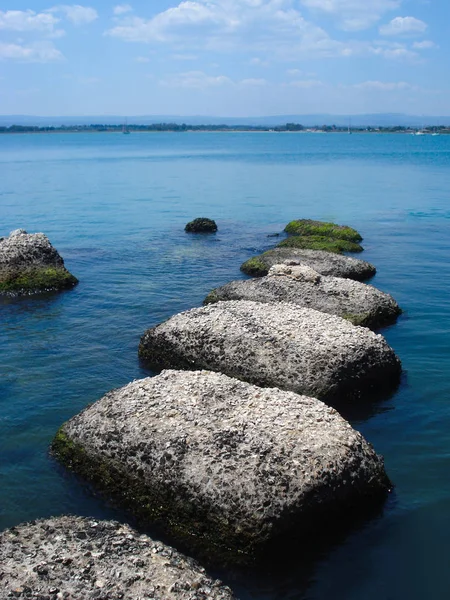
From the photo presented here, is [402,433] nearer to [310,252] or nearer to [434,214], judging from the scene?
[310,252]

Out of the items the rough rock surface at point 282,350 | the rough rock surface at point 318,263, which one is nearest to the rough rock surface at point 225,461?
the rough rock surface at point 282,350

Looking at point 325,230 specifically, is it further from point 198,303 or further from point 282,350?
point 282,350

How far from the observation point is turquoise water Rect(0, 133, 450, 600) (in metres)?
12.2

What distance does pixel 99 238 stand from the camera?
150 ft

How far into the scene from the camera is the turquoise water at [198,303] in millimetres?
12227

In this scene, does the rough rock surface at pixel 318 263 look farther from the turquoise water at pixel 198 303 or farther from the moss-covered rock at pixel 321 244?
the moss-covered rock at pixel 321 244

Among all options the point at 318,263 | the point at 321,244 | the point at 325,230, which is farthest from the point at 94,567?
the point at 325,230

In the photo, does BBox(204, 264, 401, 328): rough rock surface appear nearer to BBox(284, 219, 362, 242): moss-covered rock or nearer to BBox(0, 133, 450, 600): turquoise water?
BBox(0, 133, 450, 600): turquoise water

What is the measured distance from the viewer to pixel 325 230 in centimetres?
4238

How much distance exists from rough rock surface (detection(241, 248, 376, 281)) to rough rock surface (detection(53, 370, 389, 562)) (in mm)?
16428

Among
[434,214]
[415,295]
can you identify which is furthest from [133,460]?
[434,214]

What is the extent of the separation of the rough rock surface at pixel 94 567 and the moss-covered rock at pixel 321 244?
27.2 metres

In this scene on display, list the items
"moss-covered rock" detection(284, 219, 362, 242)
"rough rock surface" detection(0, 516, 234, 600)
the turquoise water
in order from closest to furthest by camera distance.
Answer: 1. "rough rock surface" detection(0, 516, 234, 600)
2. the turquoise water
3. "moss-covered rock" detection(284, 219, 362, 242)

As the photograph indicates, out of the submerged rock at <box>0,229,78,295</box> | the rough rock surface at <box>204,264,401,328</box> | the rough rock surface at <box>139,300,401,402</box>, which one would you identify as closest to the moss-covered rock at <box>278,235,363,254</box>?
Result: the rough rock surface at <box>204,264,401,328</box>
